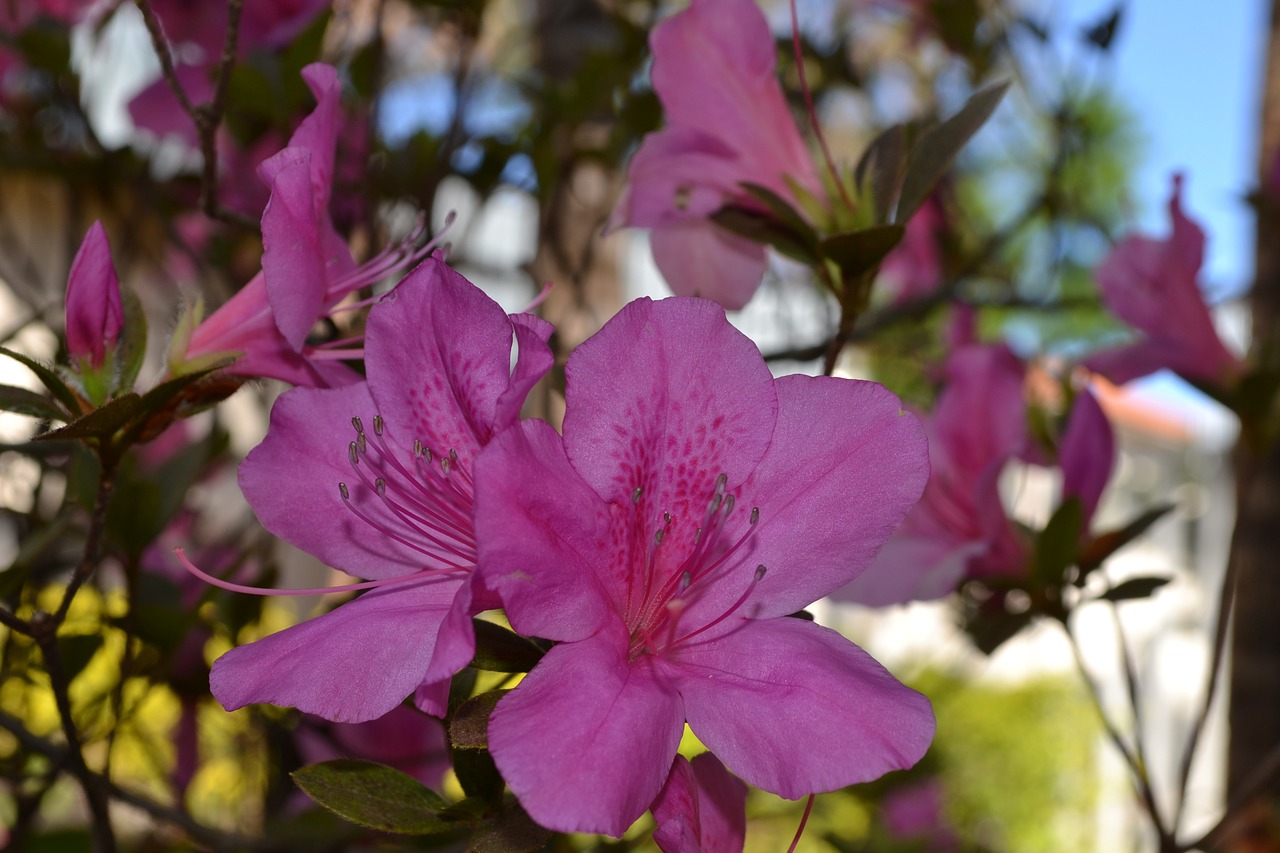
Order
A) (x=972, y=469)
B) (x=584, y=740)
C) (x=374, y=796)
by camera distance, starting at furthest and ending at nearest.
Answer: (x=972, y=469), (x=374, y=796), (x=584, y=740)

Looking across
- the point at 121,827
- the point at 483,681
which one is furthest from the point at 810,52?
the point at 121,827

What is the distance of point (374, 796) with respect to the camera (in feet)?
2.09

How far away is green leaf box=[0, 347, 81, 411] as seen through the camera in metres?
0.67

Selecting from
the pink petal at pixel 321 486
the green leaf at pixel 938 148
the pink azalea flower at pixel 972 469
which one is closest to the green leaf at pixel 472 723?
the pink petal at pixel 321 486

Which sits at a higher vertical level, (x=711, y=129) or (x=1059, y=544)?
(x=711, y=129)

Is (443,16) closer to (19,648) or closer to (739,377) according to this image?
(19,648)

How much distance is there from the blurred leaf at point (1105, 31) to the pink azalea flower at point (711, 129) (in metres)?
0.92

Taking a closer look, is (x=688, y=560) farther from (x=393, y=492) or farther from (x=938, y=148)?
(x=938, y=148)

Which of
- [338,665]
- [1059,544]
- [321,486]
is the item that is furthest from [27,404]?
[1059,544]

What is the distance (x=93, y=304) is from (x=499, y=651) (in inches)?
14.3

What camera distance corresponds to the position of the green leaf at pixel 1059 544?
102cm

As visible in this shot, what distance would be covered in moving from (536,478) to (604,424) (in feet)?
0.22

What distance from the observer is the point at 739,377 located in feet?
1.98

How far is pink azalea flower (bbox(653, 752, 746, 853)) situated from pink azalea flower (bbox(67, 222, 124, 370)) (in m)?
0.47
